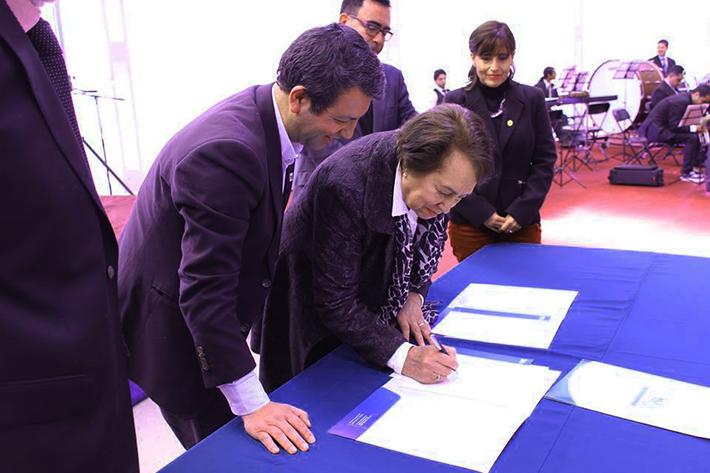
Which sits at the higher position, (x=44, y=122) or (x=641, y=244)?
(x=44, y=122)

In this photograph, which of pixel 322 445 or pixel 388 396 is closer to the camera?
pixel 322 445

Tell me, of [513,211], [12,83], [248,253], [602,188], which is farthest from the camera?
[602,188]

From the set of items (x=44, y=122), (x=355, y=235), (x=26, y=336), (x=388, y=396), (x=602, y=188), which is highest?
(x=44, y=122)

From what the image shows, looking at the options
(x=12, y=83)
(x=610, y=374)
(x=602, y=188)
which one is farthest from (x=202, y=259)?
(x=602, y=188)

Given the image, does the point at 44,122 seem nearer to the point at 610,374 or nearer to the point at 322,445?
the point at 322,445

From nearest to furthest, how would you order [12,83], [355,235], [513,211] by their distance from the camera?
[12,83] → [355,235] → [513,211]

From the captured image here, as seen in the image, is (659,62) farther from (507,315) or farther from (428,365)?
(428,365)

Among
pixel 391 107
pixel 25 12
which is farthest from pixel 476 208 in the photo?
pixel 25 12

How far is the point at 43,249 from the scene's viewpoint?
0.69 meters

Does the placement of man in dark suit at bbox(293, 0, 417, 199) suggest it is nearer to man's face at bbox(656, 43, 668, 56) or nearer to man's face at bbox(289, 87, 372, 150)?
man's face at bbox(289, 87, 372, 150)

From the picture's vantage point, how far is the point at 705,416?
1079 mm

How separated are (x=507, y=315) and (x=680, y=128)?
7.00 m

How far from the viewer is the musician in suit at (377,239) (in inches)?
51.3

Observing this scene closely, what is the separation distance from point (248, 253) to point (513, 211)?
142 cm
